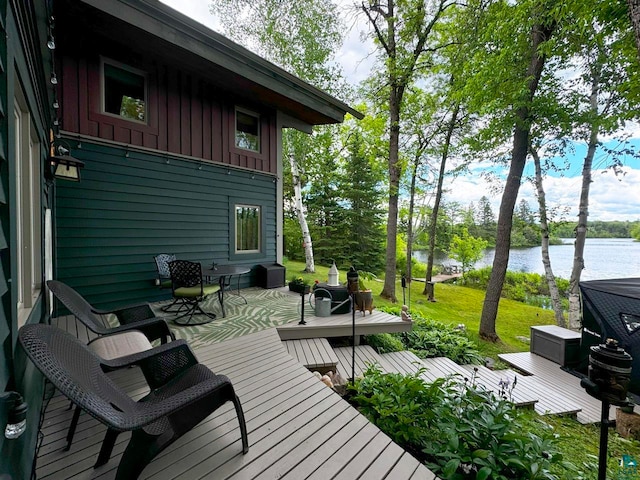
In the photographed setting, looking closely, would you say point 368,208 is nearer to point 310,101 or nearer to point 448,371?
point 310,101

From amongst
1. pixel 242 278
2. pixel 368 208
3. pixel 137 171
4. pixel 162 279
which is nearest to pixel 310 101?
pixel 137 171

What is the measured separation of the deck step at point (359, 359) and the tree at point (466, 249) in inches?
477

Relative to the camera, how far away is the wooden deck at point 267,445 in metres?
1.56

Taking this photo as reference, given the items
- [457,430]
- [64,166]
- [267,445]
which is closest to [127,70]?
[64,166]

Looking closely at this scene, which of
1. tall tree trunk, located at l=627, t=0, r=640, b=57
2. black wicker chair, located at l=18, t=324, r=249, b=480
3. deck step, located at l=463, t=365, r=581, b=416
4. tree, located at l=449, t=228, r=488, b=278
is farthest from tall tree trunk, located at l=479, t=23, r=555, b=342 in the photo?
tree, located at l=449, t=228, r=488, b=278

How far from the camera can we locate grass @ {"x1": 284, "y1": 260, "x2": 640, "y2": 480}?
8.99 ft

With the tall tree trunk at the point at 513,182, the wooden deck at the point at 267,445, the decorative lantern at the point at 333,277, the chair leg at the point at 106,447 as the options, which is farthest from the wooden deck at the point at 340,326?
the tall tree trunk at the point at 513,182

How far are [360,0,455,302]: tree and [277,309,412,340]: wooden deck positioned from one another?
170 inches

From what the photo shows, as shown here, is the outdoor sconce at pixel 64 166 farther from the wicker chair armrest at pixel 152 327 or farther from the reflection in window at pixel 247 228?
the reflection in window at pixel 247 228

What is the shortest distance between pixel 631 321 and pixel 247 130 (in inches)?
298

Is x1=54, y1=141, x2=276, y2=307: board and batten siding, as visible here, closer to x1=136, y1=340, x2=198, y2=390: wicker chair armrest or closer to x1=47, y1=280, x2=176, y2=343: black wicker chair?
x1=47, y1=280, x2=176, y2=343: black wicker chair

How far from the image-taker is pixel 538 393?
4246 mm

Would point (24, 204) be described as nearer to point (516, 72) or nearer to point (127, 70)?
point (127, 70)

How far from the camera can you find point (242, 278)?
6.39 m
